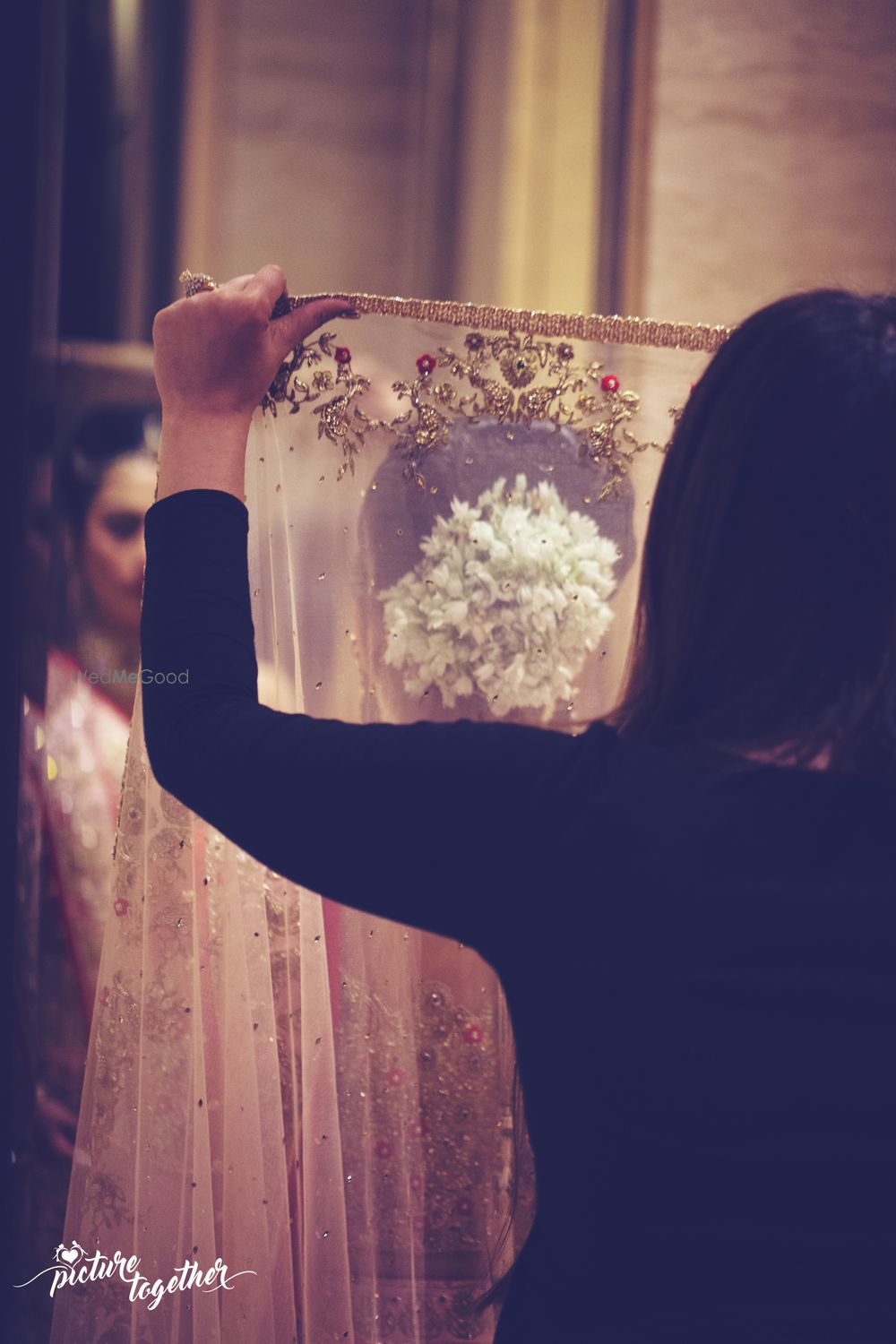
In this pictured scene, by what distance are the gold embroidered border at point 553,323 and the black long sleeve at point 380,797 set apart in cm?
58

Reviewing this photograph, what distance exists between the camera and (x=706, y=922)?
45 cm

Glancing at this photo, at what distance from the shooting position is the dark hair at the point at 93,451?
1.96 meters

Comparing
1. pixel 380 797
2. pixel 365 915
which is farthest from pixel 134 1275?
pixel 380 797

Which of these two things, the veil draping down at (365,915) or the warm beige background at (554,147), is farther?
the warm beige background at (554,147)

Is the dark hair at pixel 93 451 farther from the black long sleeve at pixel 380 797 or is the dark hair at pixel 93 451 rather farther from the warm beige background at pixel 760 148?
the black long sleeve at pixel 380 797

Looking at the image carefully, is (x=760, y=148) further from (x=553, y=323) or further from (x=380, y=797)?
(x=380, y=797)

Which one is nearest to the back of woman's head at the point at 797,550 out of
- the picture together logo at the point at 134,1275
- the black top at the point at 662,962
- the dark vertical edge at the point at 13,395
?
the black top at the point at 662,962

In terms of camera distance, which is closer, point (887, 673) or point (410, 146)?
point (887, 673)

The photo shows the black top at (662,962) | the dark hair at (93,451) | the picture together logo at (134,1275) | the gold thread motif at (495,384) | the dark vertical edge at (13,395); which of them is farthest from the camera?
the dark hair at (93,451)

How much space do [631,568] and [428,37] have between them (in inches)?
60.5

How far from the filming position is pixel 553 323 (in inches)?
41.1

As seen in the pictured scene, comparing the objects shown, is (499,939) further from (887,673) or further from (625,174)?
(625,174)

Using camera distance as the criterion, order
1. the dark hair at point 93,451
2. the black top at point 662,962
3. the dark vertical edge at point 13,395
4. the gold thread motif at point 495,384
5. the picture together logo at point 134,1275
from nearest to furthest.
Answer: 1. the black top at point 662,962
2. the picture together logo at point 134,1275
3. the gold thread motif at point 495,384
4. the dark vertical edge at point 13,395
5. the dark hair at point 93,451

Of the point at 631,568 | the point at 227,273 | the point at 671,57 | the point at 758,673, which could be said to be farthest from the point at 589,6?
the point at 758,673
